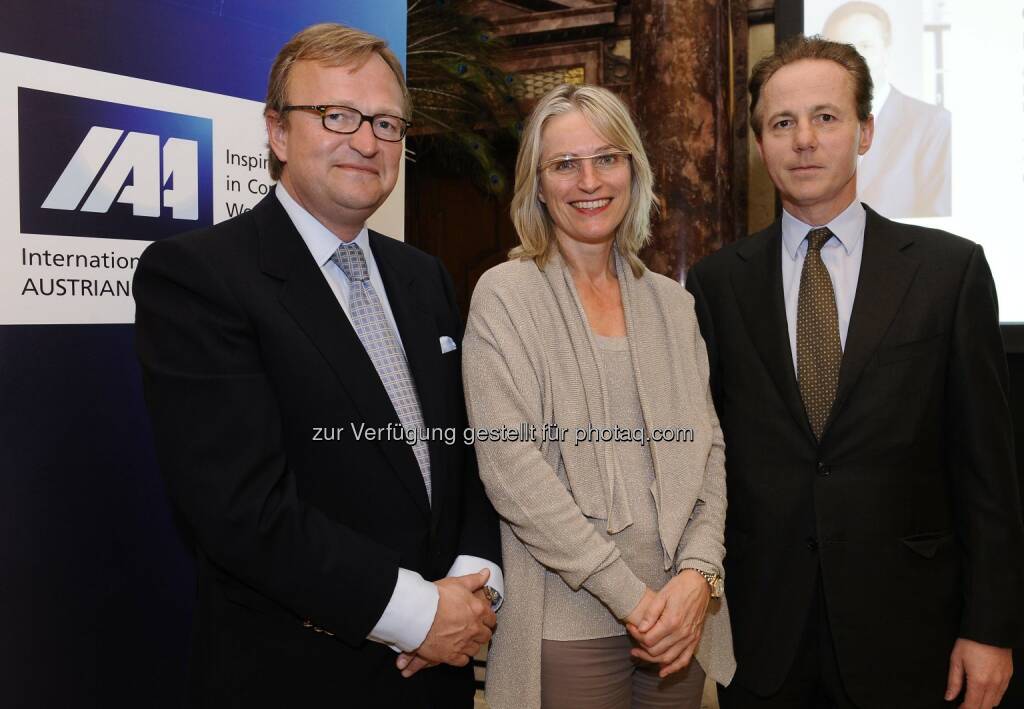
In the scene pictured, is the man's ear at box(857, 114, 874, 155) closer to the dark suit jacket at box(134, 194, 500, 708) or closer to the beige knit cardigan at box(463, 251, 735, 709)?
the beige knit cardigan at box(463, 251, 735, 709)

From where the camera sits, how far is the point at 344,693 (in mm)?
1700

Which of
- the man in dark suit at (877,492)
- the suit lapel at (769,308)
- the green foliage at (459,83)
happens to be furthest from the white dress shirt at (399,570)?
the green foliage at (459,83)

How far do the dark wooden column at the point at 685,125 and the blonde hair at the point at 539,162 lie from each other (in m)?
1.93

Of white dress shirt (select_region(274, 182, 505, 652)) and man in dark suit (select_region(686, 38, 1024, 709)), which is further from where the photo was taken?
man in dark suit (select_region(686, 38, 1024, 709))

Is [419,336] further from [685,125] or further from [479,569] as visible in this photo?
[685,125]

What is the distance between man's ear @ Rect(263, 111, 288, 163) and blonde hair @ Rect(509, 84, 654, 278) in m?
0.51

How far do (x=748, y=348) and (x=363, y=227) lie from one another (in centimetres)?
94

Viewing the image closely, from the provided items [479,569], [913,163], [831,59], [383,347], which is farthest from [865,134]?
[913,163]

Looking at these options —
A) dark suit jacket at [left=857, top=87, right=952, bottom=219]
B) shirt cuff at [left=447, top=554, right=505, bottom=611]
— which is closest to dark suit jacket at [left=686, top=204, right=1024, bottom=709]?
shirt cuff at [left=447, top=554, right=505, bottom=611]

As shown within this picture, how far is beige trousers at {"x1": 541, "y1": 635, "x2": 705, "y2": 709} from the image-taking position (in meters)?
1.78

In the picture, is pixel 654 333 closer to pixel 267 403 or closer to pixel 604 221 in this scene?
pixel 604 221

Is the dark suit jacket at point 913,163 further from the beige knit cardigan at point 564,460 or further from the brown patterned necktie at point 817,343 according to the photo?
the beige knit cardigan at point 564,460

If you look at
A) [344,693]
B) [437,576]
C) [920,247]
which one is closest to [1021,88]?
[920,247]

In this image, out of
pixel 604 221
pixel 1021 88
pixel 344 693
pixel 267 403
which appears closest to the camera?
pixel 267 403
